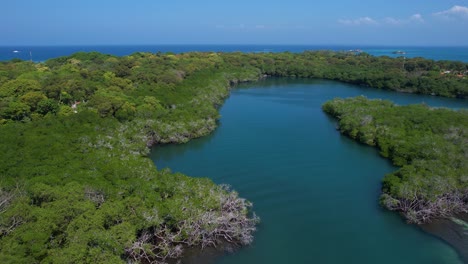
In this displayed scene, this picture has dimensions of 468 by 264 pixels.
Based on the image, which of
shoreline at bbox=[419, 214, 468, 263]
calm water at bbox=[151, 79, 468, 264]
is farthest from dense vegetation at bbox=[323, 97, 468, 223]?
calm water at bbox=[151, 79, 468, 264]

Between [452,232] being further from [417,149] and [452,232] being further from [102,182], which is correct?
[102,182]

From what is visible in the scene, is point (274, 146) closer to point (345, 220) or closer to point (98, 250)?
point (345, 220)

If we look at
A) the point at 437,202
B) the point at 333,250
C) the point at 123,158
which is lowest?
the point at 333,250

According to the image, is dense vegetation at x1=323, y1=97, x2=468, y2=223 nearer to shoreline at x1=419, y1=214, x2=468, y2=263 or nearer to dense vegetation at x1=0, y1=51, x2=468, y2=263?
shoreline at x1=419, y1=214, x2=468, y2=263

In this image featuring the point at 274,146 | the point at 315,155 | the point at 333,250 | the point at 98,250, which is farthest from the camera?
the point at 274,146

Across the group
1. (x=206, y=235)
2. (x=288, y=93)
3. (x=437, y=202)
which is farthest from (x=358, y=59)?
(x=206, y=235)

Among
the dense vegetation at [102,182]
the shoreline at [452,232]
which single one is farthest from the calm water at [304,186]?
the dense vegetation at [102,182]

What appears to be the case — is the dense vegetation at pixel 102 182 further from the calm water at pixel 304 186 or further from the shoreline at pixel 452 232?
the shoreline at pixel 452 232
